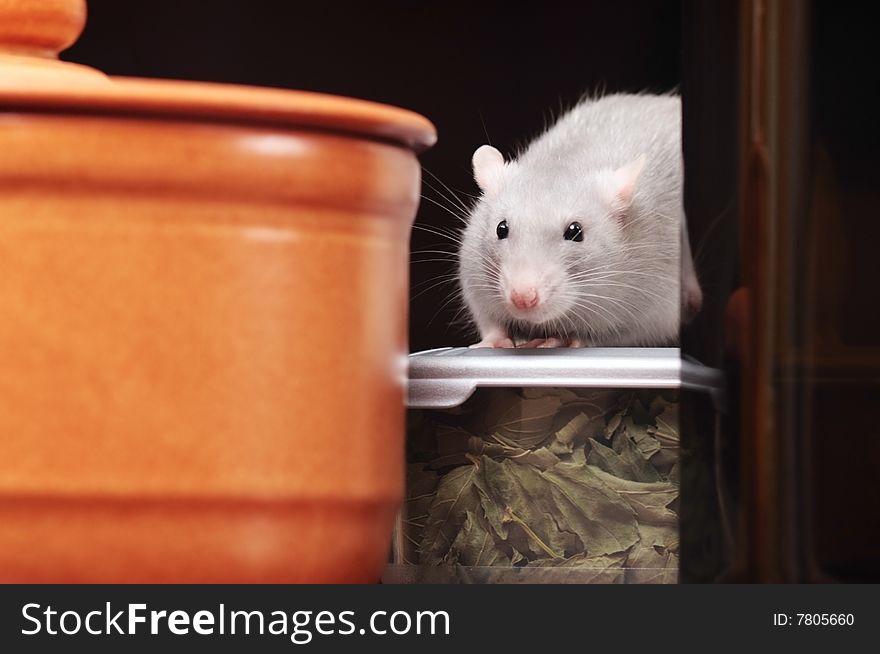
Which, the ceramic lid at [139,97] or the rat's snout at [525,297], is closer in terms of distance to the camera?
the ceramic lid at [139,97]

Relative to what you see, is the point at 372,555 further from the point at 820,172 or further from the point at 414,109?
the point at 414,109

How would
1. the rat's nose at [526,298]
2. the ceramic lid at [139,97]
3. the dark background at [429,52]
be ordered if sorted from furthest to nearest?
Answer: the dark background at [429,52]
the rat's nose at [526,298]
the ceramic lid at [139,97]

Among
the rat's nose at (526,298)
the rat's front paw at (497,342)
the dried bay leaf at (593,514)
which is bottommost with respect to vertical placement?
the dried bay leaf at (593,514)

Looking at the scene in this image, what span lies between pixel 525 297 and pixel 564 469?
24cm

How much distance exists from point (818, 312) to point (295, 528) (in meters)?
0.30

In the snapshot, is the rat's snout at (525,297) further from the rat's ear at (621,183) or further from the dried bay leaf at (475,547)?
the dried bay leaf at (475,547)

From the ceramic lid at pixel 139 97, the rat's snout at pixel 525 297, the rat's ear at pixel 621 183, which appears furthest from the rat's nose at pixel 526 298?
the ceramic lid at pixel 139 97

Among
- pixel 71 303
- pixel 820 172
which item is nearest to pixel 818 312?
pixel 820 172

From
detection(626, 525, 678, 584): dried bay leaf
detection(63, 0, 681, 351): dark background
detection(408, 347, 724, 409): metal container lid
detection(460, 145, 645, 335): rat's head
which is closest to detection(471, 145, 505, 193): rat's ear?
detection(460, 145, 645, 335): rat's head

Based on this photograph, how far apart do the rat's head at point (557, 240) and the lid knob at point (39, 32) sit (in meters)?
0.44

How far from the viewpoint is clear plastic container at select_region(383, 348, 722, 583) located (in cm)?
82

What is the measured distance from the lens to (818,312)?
0.61m

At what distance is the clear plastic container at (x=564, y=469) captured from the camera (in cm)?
82

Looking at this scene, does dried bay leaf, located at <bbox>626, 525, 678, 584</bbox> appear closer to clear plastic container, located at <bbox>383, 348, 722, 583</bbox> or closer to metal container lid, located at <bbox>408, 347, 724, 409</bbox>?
clear plastic container, located at <bbox>383, 348, 722, 583</bbox>
